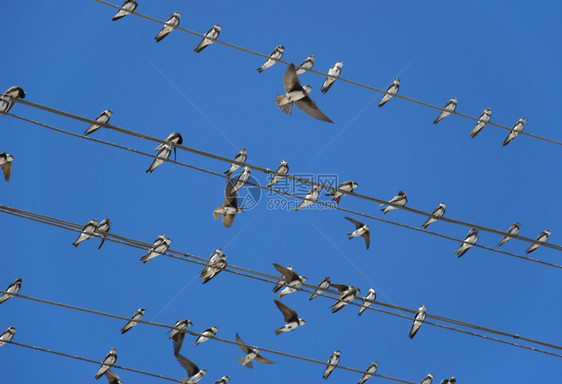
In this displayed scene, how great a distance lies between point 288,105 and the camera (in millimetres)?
11578

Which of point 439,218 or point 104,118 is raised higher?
point 104,118

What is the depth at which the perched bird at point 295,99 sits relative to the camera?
1129 centimetres

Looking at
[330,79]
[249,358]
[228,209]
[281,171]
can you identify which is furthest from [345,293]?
[330,79]

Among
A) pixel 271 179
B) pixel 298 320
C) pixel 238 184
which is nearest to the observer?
pixel 238 184

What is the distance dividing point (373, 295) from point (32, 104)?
8335 millimetres

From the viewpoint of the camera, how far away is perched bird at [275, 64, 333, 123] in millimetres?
11293

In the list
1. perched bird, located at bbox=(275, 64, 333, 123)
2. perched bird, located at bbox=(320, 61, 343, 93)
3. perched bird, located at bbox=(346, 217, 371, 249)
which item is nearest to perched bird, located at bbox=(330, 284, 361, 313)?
perched bird, located at bbox=(275, 64, 333, 123)

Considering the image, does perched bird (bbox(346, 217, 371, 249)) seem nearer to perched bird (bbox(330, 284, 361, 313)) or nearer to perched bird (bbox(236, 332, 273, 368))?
perched bird (bbox(330, 284, 361, 313))

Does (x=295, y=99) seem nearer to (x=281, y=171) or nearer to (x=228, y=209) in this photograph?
(x=228, y=209)

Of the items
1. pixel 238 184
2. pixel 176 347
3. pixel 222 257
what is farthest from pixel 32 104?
pixel 222 257

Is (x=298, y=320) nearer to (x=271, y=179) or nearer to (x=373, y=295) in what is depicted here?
(x=373, y=295)

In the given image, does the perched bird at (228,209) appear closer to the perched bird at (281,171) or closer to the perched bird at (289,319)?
the perched bird at (289,319)

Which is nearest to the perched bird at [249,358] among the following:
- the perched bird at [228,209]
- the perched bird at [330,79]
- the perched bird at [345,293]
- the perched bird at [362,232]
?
the perched bird at [345,293]

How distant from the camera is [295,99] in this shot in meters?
11.6
